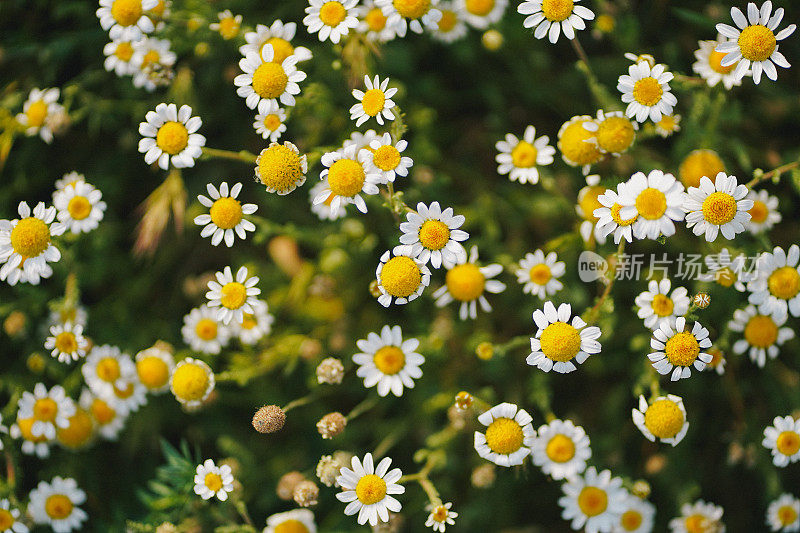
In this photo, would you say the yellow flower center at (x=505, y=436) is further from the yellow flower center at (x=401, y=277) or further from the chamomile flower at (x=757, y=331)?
the chamomile flower at (x=757, y=331)

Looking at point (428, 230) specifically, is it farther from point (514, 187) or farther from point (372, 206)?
point (514, 187)

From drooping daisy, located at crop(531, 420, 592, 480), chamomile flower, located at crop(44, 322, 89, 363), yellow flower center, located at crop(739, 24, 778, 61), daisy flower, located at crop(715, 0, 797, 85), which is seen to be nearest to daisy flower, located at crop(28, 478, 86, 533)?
chamomile flower, located at crop(44, 322, 89, 363)

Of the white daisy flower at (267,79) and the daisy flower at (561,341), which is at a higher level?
the white daisy flower at (267,79)

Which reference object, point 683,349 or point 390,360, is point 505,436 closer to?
point 390,360

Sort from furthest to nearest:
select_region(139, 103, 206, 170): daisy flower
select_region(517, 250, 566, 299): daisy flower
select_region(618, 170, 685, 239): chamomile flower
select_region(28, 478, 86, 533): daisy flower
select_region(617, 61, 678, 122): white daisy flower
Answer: select_region(28, 478, 86, 533): daisy flower, select_region(517, 250, 566, 299): daisy flower, select_region(139, 103, 206, 170): daisy flower, select_region(617, 61, 678, 122): white daisy flower, select_region(618, 170, 685, 239): chamomile flower

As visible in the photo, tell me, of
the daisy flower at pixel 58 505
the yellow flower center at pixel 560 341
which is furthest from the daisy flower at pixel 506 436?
the daisy flower at pixel 58 505

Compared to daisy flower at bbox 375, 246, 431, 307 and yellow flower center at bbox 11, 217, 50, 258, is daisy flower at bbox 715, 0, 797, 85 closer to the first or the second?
daisy flower at bbox 375, 246, 431, 307
